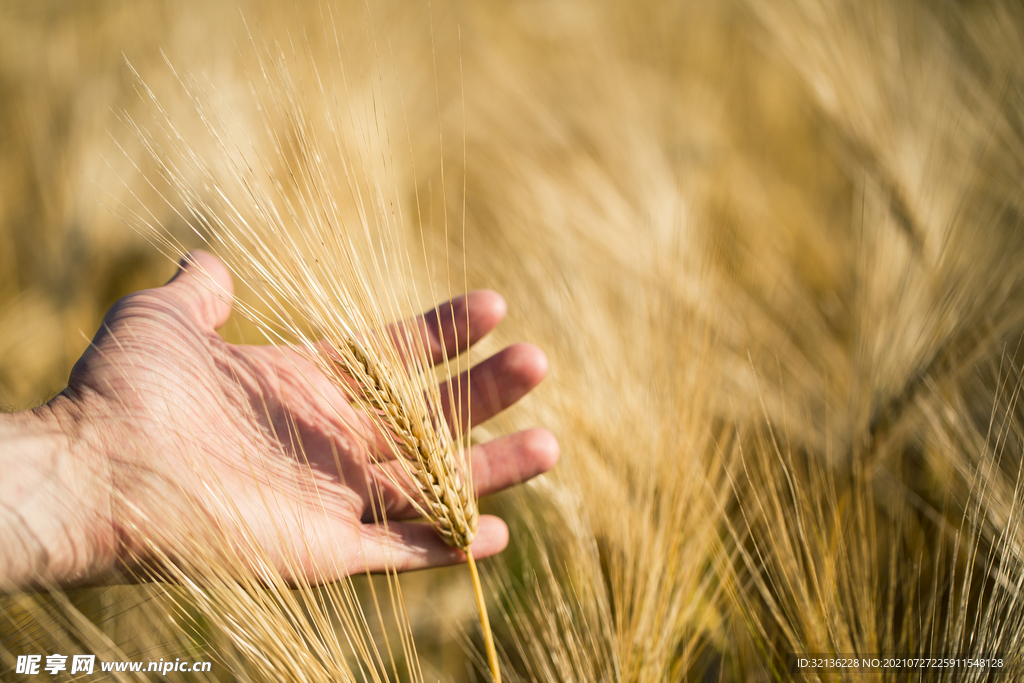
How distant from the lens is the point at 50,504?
81cm

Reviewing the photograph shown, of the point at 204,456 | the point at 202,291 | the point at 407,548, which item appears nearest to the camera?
the point at 204,456

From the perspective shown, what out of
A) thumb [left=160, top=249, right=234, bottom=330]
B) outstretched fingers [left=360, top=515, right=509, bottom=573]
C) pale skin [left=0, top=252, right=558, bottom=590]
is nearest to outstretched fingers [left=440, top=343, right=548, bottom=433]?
pale skin [left=0, top=252, right=558, bottom=590]

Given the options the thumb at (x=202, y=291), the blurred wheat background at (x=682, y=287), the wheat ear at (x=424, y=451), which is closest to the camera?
the wheat ear at (x=424, y=451)

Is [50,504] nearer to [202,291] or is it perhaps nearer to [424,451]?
[202,291]

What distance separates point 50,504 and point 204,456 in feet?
1.00

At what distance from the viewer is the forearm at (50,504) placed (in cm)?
79

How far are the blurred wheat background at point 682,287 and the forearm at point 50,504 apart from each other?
107 mm

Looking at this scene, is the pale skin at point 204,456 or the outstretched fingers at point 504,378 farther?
the outstretched fingers at point 504,378

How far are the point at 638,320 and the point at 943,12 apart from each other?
126cm

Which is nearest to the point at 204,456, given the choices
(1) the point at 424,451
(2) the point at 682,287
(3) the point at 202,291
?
(1) the point at 424,451

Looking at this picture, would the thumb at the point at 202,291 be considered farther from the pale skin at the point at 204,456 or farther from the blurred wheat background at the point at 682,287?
the blurred wheat background at the point at 682,287

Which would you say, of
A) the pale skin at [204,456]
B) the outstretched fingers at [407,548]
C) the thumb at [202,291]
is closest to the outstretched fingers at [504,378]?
the pale skin at [204,456]

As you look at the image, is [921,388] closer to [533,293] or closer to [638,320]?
[638,320]

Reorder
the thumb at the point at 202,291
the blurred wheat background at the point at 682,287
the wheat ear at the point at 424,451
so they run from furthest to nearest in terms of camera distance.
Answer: the thumb at the point at 202,291
the blurred wheat background at the point at 682,287
the wheat ear at the point at 424,451
